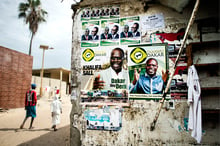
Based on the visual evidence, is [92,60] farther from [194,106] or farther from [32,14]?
[32,14]

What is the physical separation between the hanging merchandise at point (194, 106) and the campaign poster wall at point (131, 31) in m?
1.25

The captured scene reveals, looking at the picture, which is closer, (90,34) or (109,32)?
(109,32)

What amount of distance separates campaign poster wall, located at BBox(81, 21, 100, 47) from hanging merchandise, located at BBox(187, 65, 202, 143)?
2.06 m

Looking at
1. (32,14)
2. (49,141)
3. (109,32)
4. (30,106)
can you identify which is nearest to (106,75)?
(109,32)

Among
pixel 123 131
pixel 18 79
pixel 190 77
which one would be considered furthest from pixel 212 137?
pixel 18 79

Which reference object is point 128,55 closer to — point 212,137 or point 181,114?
point 181,114

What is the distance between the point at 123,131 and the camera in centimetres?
286

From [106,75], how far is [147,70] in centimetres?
90

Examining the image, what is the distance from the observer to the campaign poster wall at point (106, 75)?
9.80 ft

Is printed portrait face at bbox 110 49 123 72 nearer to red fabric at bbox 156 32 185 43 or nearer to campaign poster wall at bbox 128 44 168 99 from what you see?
campaign poster wall at bbox 128 44 168 99

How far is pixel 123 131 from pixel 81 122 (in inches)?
37.1

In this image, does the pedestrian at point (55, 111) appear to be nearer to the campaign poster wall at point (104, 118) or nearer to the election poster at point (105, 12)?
the campaign poster wall at point (104, 118)

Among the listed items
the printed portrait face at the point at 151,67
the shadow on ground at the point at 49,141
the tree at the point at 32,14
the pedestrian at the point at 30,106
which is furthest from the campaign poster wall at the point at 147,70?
the tree at the point at 32,14

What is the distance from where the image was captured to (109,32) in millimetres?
3191
